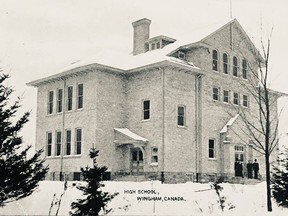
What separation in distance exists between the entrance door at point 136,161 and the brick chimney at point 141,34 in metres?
8.11

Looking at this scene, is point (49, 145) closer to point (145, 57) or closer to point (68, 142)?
point (68, 142)

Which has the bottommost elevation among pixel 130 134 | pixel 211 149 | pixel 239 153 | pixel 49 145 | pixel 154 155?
pixel 154 155

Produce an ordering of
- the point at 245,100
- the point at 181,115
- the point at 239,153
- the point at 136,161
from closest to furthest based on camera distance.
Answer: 1. the point at 181,115
2. the point at 136,161
3. the point at 239,153
4. the point at 245,100

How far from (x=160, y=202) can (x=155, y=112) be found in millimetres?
11526

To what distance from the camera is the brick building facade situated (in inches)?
1136

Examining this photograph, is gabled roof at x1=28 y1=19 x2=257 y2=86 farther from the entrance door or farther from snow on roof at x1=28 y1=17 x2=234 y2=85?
the entrance door

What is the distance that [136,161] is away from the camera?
1188 inches

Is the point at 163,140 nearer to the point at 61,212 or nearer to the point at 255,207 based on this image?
the point at 255,207

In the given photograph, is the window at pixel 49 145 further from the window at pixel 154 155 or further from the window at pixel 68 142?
the window at pixel 154 155

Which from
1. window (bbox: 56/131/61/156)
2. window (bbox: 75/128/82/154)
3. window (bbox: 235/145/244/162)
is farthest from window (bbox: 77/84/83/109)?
window (bbox: 235/145/244/162)

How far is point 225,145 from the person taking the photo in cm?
3131

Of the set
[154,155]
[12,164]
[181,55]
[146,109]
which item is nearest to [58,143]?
[146,109]

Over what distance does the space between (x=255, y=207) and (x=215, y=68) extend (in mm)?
14264

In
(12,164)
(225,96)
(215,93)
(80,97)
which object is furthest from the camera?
(225,96)
